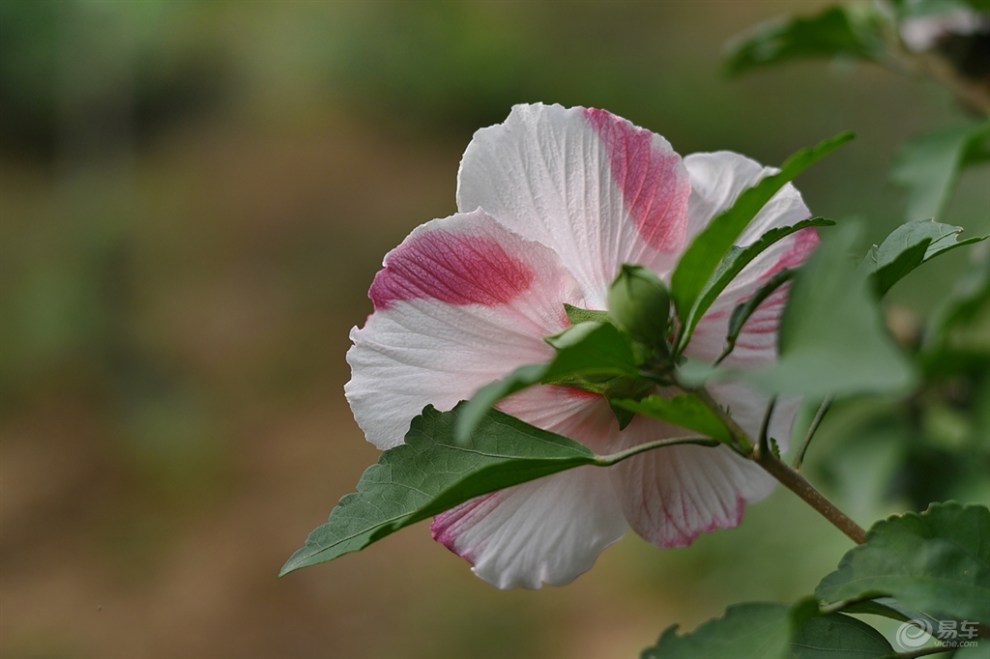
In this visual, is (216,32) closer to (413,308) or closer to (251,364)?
(251,364)

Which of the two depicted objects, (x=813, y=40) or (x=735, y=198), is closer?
(x=735, y=198)

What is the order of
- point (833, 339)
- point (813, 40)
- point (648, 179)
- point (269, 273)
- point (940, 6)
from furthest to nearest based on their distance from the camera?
point (269, 273)
point (813, 40)
point (940, 6)
point (648, 179)
point (833, 339)

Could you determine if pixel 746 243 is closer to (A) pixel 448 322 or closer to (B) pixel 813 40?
(A) pixel 448 322

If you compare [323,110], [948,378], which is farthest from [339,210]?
[948,378]

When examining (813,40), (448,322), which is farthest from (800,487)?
(813,40)

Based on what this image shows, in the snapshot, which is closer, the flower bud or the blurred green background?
the flower bud

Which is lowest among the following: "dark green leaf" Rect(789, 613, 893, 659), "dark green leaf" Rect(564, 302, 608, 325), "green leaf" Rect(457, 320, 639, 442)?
"dark green leaf" Rect(789, 613, 893, 659)

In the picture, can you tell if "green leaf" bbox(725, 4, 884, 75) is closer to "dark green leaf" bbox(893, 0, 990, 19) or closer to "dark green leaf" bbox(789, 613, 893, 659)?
"dark green leaf" bbox(893, 0, 990, 19)

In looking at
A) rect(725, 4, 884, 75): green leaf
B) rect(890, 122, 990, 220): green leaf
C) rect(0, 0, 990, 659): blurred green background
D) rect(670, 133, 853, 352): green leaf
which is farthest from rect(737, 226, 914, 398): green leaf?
rect(0, 0, 990, 659): blurred green background
